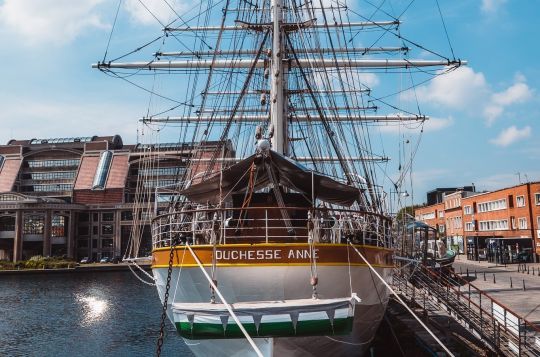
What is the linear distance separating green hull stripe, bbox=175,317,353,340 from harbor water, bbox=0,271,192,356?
41.5 ft

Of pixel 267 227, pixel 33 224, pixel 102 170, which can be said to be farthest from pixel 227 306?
pixel 102 170

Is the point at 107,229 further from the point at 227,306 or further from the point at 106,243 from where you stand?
the point at 227,306

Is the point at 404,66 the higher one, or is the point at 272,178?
the point at 404,66

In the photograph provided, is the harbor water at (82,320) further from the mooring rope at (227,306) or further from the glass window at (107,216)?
the glass window at (107,216)

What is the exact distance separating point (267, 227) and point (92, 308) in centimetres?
2980

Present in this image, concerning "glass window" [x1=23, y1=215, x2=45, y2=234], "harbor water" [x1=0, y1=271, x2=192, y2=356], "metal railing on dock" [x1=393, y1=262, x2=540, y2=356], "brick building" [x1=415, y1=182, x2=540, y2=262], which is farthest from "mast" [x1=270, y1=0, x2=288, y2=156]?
"glass window" [x1=23, y1=215, x2=45, y2=234]

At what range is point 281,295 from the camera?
10688 mm

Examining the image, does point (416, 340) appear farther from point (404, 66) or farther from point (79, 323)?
point (79, 323)

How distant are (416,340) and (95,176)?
87919mm

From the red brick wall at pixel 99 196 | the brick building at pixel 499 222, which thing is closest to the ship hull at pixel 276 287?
the brick building at pixel 499 222

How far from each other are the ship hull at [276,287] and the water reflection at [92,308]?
21623 millimetres

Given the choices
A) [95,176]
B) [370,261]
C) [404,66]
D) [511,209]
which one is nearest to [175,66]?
[404,66]

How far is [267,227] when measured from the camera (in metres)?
10.7

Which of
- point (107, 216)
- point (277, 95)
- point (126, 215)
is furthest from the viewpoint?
point (107, 216)
